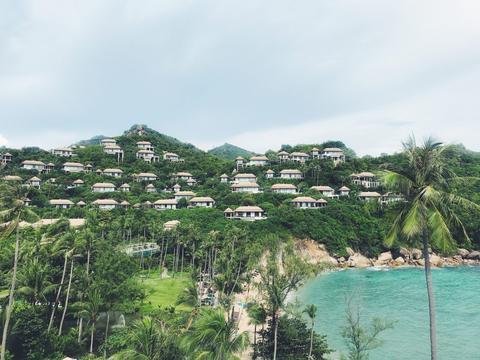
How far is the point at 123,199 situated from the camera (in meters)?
87.9

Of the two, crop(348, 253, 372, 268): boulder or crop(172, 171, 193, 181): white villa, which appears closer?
crop(348, 253, 372, 268): boulder

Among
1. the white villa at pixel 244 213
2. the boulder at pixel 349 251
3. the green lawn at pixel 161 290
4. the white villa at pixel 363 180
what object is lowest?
the boulder at pixel 349 251

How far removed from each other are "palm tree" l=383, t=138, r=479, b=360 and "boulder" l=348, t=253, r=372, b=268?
60.1 metres

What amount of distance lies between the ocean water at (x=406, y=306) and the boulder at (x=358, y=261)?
3.15 m

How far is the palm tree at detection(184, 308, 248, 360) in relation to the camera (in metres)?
11.8

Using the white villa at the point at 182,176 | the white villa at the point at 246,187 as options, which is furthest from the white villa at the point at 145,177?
the white villa at the point at 246,187

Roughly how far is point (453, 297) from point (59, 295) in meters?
46.9

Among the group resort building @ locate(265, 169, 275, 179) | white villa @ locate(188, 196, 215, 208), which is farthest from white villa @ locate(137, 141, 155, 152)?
white villa @ locate(188, 196, 215, 208)

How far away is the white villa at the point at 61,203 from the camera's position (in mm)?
81387

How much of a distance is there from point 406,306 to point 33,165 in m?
109

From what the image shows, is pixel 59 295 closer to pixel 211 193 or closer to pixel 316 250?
pixel 316 250

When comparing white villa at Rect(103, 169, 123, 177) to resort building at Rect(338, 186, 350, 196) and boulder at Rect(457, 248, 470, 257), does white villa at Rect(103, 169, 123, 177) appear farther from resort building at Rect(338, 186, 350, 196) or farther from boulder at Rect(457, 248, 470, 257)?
boulder at Rect(457, 248, 470, 257)

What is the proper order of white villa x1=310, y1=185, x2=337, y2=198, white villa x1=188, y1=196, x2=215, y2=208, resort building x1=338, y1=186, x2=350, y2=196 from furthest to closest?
resort building x1=338, y1=186, x2=350, y2=196
white villa x1=310, y1=185, x2=337, y2=198
white villa x1=188, y1=196, x2=215, y2=208

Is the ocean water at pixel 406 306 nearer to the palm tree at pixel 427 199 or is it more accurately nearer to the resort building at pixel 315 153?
the palm tree at pixel 427 199
